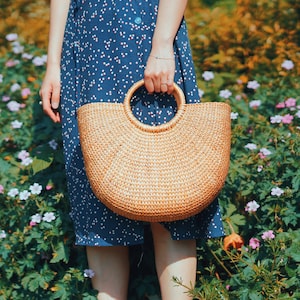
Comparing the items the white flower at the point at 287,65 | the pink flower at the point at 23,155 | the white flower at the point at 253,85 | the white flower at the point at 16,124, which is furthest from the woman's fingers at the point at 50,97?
the white flower at the point at 287,65

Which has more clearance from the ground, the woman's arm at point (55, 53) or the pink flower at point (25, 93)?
the woman's arm at point (55, 53)

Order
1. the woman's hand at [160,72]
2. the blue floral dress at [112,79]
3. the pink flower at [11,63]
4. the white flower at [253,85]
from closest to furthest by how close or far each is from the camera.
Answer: the woman's hand at [160,72], the blue floral dress at [112,79], the white flower at [253,85], the pink flower at [11,63]

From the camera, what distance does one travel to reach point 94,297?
2467 millimetres

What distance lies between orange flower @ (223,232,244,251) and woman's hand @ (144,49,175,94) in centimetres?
73

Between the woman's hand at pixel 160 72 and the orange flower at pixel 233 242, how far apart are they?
73cm

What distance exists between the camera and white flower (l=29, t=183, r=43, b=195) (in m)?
2.80

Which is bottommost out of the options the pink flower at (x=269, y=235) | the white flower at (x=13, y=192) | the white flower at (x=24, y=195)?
the white flower at (x=13, y=192)

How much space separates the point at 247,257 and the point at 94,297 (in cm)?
55

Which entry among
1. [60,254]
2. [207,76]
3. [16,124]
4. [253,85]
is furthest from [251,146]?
[16,124]

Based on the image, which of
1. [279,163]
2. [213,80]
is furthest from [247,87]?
[279,163]

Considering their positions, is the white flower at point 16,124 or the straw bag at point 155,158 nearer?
the straw bag at point 155,158

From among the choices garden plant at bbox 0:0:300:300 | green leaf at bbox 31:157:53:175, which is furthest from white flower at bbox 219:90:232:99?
green leaf at bbox 31:157:53:175

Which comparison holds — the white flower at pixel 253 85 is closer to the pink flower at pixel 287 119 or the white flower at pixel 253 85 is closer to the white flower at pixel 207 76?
the white flower at pixel 207 76

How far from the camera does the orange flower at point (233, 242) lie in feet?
8.71
